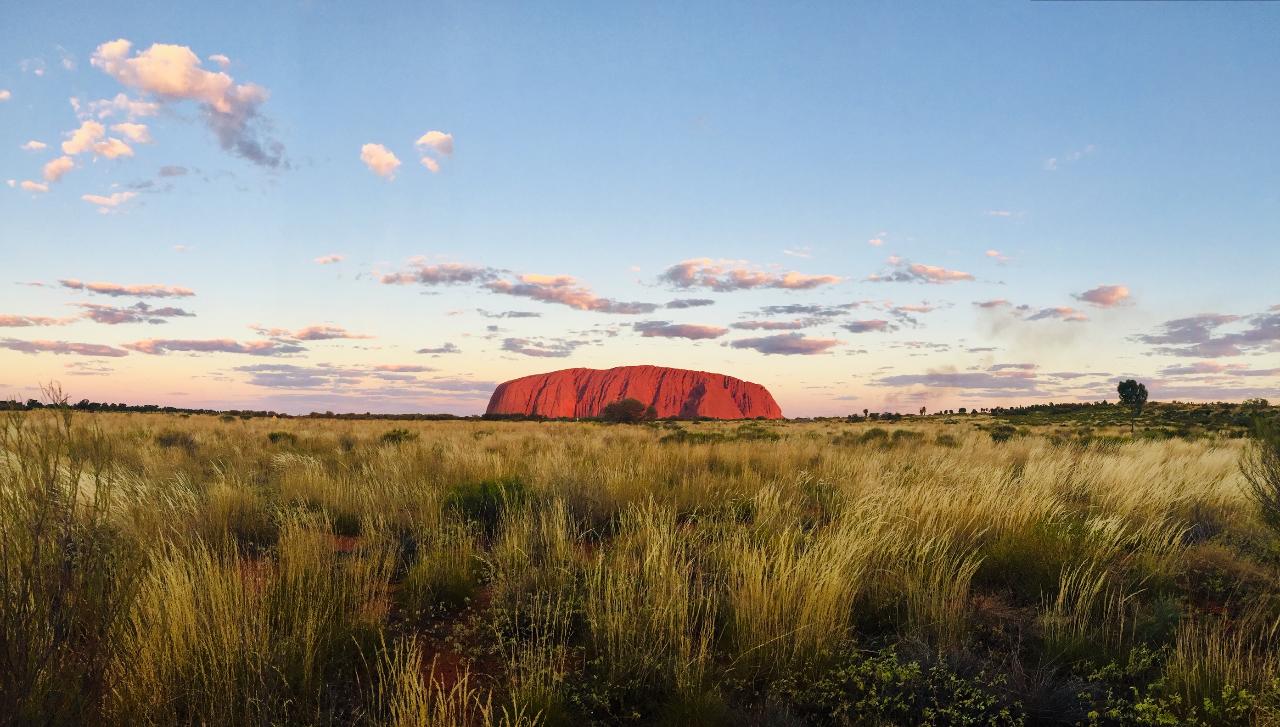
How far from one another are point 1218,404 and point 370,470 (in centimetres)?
6982

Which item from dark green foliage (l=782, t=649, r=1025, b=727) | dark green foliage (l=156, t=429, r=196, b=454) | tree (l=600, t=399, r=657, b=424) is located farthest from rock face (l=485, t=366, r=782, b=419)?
dark green foliage (l=782, t=649, r=1025, b=727)

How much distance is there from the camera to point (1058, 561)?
5285 mm

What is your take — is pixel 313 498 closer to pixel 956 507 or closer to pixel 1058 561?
pixel 956 507

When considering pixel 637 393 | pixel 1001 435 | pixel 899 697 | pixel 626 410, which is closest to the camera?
pixel 899 697

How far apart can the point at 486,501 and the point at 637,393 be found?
167678mm

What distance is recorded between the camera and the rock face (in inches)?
6742

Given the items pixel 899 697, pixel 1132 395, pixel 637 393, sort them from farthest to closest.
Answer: pixel 637 393, pixel 1132 395, pixel 899 697

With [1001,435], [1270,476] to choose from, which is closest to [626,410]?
[1001,435]

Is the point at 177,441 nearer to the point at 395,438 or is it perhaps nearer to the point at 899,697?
the point at 395,438

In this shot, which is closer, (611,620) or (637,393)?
(611,620)

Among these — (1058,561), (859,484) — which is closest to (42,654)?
(1058,561)

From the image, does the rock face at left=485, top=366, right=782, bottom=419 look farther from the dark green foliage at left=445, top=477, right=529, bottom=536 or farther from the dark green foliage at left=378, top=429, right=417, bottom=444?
the dark green foliage at left=445, top=477, right=529, bottom=536

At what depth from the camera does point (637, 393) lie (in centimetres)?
17538

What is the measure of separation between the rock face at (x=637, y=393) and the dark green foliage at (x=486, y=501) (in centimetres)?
15782
